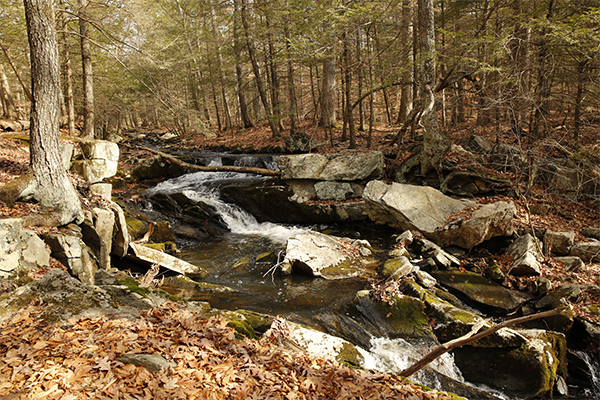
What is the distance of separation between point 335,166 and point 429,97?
387 centimetres

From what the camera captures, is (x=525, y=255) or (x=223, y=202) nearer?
(x=525, y=255)

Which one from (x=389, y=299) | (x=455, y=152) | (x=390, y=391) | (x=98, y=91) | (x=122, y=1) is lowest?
(x=389, y=299)

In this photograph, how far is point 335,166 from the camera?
11.6 meters

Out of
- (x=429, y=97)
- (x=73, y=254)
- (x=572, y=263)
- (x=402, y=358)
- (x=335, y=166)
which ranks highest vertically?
(x=429, y=97)

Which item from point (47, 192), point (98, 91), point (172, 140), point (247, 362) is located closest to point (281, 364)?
point (247, 362)

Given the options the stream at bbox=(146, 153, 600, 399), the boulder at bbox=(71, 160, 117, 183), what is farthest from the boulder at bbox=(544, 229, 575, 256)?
the boulder at bbox=(71, 160, 117, 183)

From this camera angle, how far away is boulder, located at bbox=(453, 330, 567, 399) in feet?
15.6

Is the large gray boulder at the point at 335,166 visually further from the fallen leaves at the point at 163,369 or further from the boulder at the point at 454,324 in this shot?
the fallen leaves at the point at 163,369

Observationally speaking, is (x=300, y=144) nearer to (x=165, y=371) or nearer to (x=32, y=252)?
(x=32, y=252)

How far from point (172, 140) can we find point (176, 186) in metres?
14.2

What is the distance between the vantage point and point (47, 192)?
5.93 m

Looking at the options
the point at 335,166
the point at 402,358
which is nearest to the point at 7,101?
the point at 335,166

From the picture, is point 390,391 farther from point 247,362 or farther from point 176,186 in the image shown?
point 176,186

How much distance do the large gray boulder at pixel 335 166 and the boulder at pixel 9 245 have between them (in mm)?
8267
